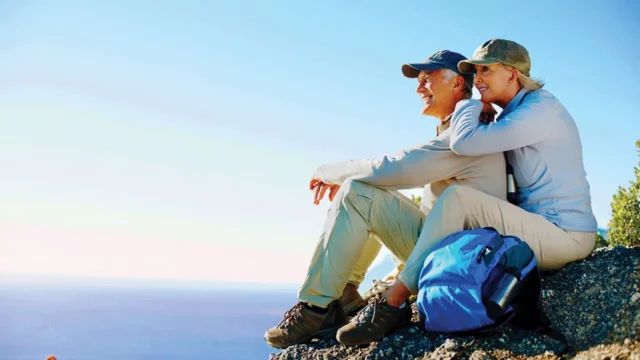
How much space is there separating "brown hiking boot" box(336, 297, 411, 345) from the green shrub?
10.2 meters

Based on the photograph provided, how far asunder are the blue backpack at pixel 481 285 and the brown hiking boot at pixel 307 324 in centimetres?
89

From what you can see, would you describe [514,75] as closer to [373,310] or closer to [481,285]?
[481,285]

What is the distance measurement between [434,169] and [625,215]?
1016 cm

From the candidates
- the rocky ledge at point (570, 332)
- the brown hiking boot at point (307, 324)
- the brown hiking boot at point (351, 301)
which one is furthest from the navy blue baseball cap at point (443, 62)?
the brown hiking boot at point (307, 324)

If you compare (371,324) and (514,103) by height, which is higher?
(514,103)

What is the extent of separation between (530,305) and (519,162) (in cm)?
122

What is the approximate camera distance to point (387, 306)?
4242 millimetres

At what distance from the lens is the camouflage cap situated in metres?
4.59

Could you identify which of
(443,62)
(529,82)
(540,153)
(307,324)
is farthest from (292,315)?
(529,82)

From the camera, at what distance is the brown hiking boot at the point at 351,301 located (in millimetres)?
5129

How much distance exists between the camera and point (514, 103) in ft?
15.1

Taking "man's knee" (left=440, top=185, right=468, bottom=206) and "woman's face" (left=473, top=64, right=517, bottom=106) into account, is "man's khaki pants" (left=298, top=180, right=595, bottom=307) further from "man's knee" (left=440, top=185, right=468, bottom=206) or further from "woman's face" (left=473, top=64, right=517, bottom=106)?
"woman's face" (left=473, top=64, right=517, bottom=106)

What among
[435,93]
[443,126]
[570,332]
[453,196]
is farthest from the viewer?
[435,93]

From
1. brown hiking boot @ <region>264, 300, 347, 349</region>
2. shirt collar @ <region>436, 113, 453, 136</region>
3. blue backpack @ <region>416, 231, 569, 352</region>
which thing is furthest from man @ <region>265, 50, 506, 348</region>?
blue backpack @ <region>416, 231, 569, 352</region>
